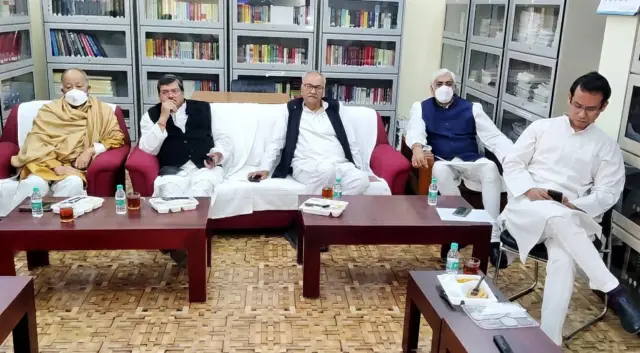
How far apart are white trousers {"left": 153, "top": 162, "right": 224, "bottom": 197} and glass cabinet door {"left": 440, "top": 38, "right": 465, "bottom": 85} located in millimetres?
2797

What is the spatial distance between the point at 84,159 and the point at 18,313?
1764 mm

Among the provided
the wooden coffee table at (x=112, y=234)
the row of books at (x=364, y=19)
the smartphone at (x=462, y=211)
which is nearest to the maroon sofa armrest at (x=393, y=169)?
the smartphone at (x=462, y=211)

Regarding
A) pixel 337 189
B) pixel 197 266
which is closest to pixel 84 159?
pixel 197 266

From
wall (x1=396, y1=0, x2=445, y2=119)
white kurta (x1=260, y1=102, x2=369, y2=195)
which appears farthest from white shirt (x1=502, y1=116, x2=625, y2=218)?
wall (x1=396, y1=0, x2=445, y2=119)

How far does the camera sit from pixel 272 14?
18.2ft

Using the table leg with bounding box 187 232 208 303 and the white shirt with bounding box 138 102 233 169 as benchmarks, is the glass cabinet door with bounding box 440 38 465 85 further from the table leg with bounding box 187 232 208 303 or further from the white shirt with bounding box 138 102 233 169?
the table leg with bounding box 187 232 208 303

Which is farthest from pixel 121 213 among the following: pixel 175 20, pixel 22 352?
pixel 175 20

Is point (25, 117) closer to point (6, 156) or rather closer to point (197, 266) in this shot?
point (6, 156)

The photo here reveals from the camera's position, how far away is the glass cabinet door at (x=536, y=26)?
385 centimetres

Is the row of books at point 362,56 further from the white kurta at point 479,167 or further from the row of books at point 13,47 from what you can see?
the row of books at point 13,47

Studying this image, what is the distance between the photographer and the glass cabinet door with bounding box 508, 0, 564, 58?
385 centimetres

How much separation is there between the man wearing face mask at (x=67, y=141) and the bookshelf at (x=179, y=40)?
1586 millimetres

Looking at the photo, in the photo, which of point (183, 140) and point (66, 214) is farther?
point (183, 140)

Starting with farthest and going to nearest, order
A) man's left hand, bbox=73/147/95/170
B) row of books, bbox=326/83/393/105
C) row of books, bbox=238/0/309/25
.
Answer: row of books, bbox=326/83/393/105, row of books, bbox=238/0/309/25, man's left hand, bbox=73/147/95/170
